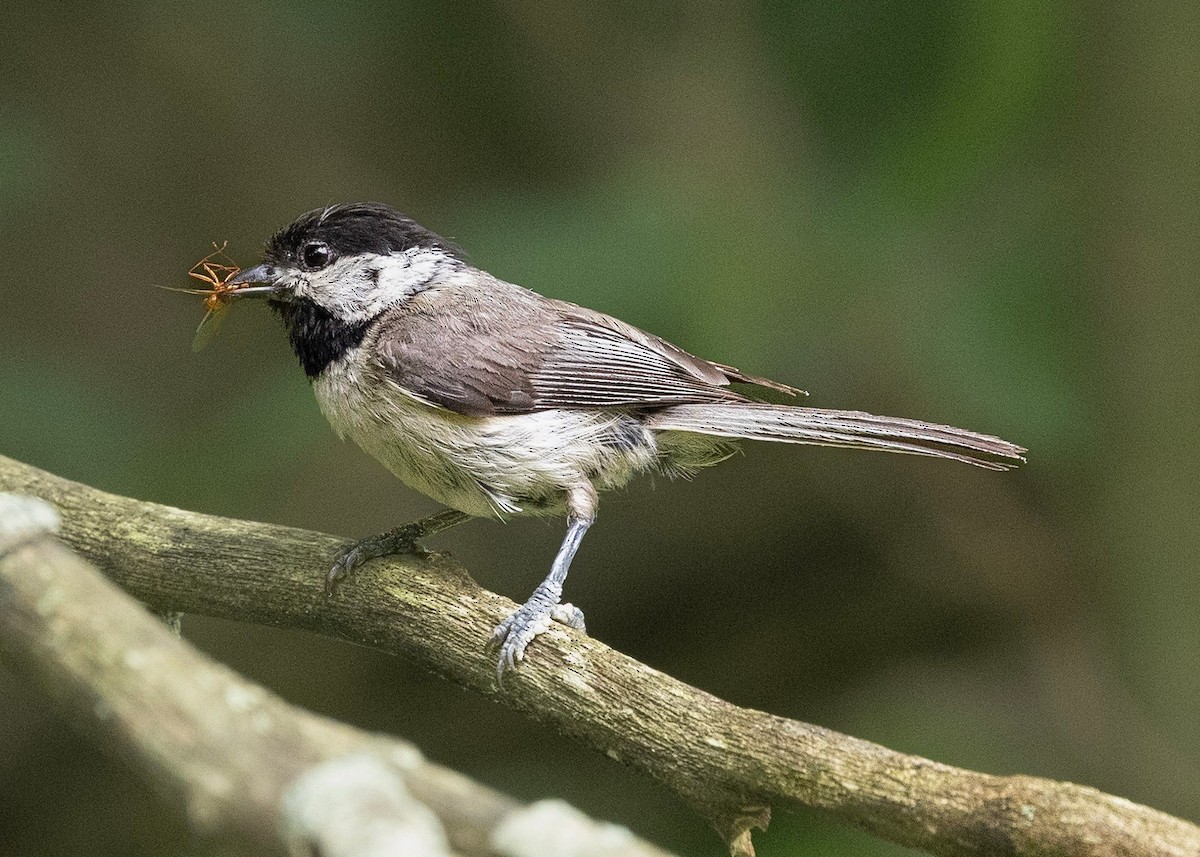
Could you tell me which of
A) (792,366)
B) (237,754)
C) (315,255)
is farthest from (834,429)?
(237,754)

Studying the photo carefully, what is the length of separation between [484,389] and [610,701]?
85cm

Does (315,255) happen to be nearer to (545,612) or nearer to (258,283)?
(258,283)

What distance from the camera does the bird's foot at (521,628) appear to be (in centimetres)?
209

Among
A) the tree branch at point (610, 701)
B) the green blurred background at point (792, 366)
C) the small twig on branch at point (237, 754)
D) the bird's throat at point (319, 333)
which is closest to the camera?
the small twig on branch at point (237, 754)

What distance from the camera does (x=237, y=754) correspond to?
112 centimetres

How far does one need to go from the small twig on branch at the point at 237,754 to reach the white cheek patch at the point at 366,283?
4.95 feet

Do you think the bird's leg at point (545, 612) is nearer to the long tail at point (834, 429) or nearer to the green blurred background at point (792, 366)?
the long tail at point (834, 429)

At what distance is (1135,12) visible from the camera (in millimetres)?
3695

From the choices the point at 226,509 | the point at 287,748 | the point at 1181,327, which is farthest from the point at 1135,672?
the point at 287,748

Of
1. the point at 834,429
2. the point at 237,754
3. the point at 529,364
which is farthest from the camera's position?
the point at 529,364

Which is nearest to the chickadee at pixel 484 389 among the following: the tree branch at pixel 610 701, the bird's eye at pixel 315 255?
the bird's eye at pixel 315 255

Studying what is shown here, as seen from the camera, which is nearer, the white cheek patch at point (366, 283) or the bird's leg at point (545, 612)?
the bird's leg at point (545, 612)

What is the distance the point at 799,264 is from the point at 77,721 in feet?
9.07

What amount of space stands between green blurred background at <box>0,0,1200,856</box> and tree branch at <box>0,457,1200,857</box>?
3.64 feet
